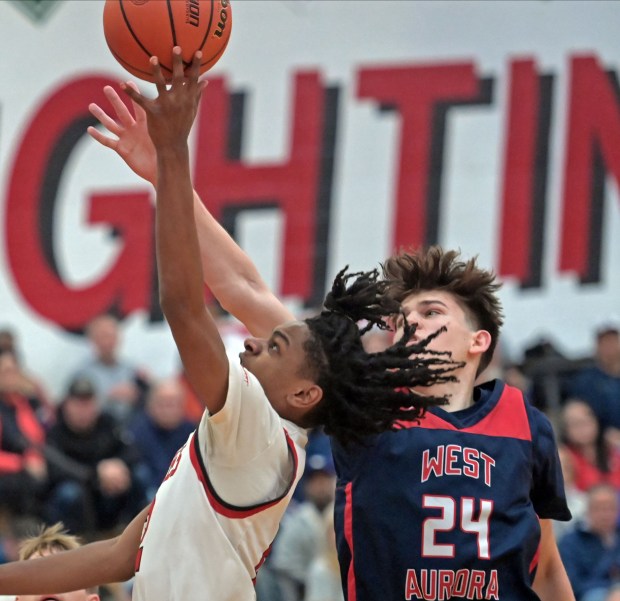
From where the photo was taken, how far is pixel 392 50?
12664 mm

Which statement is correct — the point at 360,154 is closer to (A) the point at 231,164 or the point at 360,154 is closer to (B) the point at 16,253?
Result: (A) the point at 231,164

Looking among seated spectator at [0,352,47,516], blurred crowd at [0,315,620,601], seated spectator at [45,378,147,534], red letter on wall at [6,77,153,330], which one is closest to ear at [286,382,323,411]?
blurred crowd at [0,315,620,601]

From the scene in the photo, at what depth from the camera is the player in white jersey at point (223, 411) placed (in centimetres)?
331

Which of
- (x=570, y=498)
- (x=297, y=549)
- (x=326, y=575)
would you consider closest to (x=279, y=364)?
(x=326, y=575)

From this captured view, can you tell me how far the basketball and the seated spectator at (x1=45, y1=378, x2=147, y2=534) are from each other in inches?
221

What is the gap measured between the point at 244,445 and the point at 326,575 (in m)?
5.18

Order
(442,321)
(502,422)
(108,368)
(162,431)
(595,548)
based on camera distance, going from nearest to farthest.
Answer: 1. (502,422)
2. (442,321)
3. (595,548)
4. (162,431)
5. (108,368)

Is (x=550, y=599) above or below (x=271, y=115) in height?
below

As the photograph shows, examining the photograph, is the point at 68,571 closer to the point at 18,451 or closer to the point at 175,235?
the point at 175,235

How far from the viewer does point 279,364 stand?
144 inches

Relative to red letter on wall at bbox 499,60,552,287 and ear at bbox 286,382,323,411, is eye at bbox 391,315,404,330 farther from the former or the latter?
red letter on wall at bbox 499,60,552,287

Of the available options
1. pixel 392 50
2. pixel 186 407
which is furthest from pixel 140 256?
pixel 392 50

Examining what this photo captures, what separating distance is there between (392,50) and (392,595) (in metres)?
9.19

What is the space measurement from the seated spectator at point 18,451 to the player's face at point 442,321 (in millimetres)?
5415
